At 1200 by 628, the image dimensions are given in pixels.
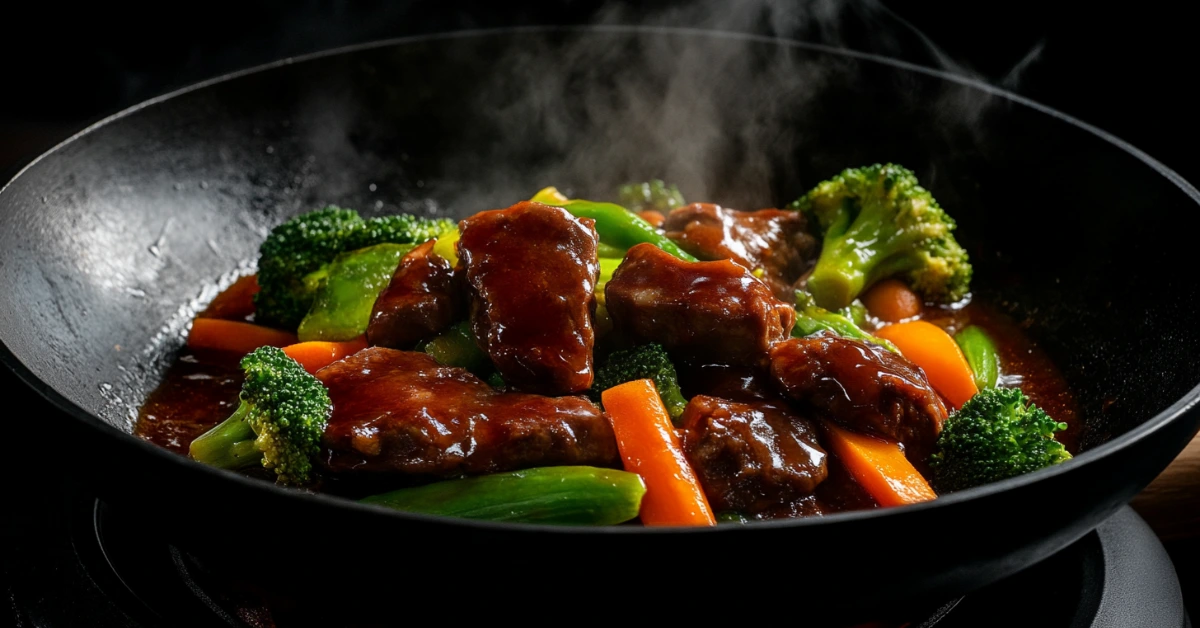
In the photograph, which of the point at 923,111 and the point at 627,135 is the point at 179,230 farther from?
the point at 923,111

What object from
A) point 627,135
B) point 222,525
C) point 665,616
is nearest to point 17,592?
point 222,525

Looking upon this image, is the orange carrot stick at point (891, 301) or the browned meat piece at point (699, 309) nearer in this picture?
the browned meat piece at point (699, 309)

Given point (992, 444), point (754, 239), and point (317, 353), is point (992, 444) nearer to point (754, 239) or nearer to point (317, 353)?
point (754, 239)

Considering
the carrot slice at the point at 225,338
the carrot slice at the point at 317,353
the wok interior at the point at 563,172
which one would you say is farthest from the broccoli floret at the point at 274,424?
the carrot slice at the point at 225,338

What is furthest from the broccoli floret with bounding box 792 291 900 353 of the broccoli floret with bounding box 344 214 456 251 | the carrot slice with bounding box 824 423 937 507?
the broccoli floret with bounding box 344 214 456 251

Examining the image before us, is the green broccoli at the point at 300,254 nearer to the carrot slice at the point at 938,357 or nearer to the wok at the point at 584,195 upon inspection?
the wok at the point at 584,195

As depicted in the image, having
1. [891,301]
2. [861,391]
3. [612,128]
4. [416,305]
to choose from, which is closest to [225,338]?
[416,305]

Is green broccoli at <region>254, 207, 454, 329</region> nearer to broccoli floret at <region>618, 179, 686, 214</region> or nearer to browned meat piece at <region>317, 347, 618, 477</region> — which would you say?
broccoli floret at <region>618, 179, 686, 214</region>
